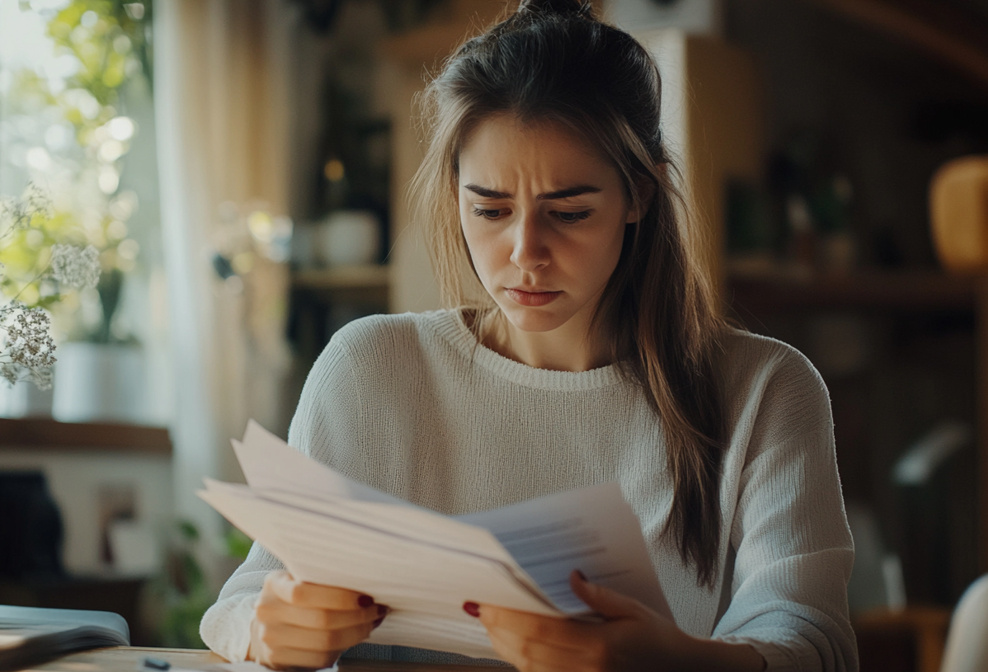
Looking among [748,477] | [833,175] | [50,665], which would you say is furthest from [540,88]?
[833,175]

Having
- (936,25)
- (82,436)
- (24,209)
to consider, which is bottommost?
(82,436)

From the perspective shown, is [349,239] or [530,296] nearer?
[530,296]

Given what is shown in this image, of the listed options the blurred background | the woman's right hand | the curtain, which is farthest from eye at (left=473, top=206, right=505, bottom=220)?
the curtain

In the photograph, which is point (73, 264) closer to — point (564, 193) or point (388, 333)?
point (388, 333)

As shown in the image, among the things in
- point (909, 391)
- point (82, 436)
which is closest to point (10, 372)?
point (82, 436)

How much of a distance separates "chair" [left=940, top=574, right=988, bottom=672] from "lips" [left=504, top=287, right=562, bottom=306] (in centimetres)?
52

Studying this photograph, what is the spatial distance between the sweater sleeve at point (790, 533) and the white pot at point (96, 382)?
158 cm

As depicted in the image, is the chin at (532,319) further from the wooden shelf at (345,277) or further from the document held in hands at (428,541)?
the wooden shelf at (345,277)

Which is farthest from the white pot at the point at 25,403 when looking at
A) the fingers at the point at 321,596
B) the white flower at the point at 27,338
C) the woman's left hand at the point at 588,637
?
the woman's left hand at the point at 588,637

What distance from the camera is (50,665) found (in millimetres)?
849

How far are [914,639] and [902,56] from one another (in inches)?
Result: 79.3

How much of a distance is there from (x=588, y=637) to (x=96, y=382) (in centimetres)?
178

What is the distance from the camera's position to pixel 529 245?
1035mm

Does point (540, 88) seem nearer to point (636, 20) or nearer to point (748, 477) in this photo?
point (748, 477)
